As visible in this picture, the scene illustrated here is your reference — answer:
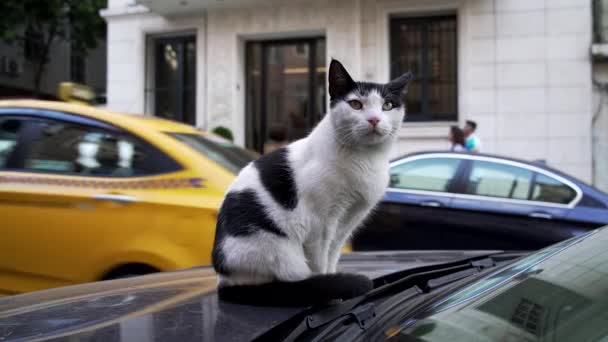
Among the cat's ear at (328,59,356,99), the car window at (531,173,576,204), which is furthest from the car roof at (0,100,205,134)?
the car window at (531,173,576,204)

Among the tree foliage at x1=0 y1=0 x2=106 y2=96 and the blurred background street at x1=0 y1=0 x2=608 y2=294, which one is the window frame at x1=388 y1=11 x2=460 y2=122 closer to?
the blurred background street at x1=0 y1=0 x2=608 y2=294

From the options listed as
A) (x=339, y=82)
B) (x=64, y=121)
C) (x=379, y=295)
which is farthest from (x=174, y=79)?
(x=379, y=295)

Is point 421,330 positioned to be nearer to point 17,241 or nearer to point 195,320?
point 195,320

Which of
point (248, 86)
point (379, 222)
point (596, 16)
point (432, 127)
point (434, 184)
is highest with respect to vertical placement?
point (596, 16)

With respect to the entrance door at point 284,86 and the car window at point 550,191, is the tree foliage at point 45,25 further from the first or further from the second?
the car window at point 550,191

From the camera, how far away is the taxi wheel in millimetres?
3586

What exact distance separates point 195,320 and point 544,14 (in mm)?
12420

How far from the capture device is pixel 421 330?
1.33 m

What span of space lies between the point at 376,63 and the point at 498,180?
25.2 feet

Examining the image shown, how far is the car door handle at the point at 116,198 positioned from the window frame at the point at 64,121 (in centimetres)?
15

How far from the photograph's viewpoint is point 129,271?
142 inches

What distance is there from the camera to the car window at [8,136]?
13.1 feet

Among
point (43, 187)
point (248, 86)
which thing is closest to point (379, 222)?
point (43, 187)

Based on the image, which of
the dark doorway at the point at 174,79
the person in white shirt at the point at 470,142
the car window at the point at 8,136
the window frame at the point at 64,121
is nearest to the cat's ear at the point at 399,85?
the window frame at the point at 64,121
